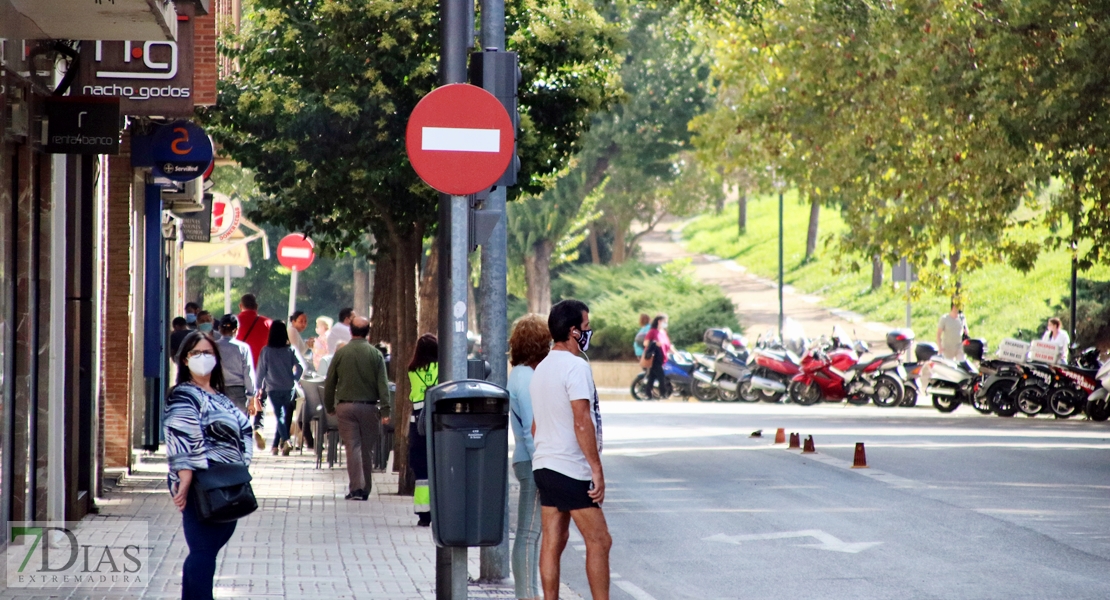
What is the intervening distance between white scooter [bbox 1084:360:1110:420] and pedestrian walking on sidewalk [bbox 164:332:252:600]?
1989 centimetres

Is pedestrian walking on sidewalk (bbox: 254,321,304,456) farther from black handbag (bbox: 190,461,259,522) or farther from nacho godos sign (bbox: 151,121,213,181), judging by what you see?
black handbag (bbox: 190,461,259,522)

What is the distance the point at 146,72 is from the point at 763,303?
52644 mm

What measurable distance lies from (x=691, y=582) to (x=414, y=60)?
7.32 metres

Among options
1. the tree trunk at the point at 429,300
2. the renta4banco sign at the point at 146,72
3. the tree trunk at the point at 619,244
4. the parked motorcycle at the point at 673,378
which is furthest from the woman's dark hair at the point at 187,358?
the tree trunk at the point at 619,244

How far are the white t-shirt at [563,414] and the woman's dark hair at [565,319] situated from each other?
4.5 inches

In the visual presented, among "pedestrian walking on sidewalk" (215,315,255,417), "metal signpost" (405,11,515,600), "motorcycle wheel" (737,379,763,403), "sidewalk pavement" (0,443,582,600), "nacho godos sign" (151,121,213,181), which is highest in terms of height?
"nacho godos sign" (151,121,213,181)

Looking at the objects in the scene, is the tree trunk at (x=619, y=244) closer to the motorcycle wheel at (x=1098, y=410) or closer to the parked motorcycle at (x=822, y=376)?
the parked motorcycle at (x=822, y=376)

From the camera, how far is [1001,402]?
26.1 metres

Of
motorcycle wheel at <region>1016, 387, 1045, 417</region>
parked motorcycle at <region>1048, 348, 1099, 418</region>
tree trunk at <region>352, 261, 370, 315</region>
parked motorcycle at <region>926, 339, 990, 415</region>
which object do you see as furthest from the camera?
tree trunk at <region>352, 261, 370, 315</region>

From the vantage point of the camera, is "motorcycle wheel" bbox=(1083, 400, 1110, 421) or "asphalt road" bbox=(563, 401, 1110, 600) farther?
"motorcycle wheel" bbox=(1083, 400, 1110, 421)

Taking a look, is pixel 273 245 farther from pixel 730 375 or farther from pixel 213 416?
pixel 213 416

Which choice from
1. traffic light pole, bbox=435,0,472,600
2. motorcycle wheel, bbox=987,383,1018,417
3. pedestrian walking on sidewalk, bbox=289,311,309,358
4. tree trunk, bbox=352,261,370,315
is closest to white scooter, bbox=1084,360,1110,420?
motorcycle wheel, bbox=987,383,1018,417

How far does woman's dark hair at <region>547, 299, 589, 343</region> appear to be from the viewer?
791 centimetres

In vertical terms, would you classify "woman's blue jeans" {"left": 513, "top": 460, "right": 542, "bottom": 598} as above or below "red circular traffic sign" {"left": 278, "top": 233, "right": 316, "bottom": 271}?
below
